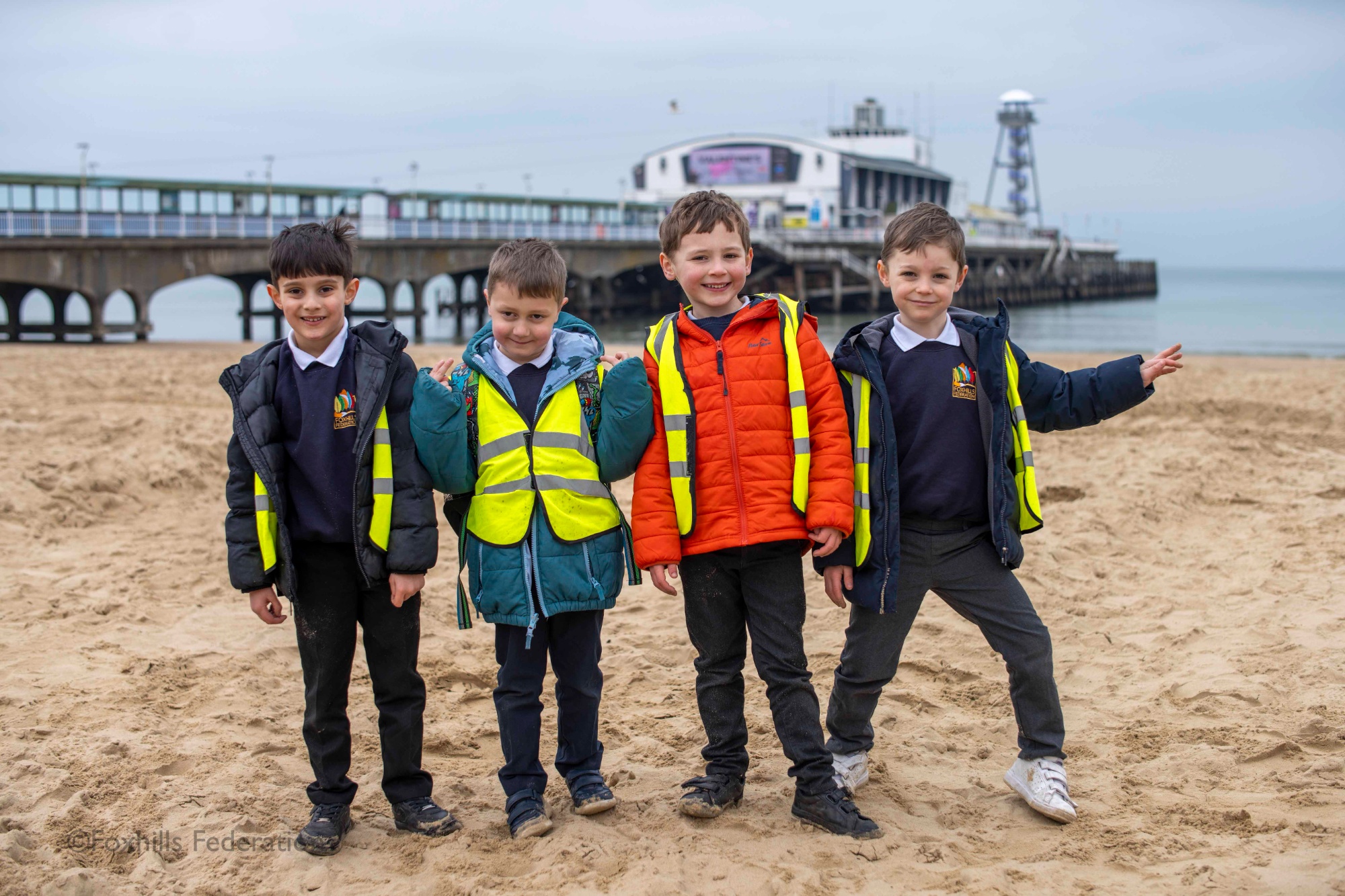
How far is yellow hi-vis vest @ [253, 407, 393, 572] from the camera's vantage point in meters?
2.93

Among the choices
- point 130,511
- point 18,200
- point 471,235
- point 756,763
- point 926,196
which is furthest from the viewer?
point 926,196

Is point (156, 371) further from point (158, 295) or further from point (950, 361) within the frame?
point (158, 295)

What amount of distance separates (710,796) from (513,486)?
105cm

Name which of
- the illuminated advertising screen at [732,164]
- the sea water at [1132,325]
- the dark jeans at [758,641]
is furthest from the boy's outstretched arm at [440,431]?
the illuminated advertising screen at [732,164]

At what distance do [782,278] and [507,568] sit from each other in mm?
46910

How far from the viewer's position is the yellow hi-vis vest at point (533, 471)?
3.00 metres

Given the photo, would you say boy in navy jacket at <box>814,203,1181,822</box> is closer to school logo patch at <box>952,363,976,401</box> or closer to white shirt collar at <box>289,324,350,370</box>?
school logo patch at <box>952,363,976,401</box>

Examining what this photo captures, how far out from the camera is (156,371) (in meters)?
14.2

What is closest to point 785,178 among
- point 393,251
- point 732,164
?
point 732,164

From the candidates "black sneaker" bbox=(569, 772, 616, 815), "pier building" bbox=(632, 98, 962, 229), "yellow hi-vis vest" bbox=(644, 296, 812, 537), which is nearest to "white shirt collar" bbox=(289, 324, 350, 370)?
"yellow hi-vis vest" bbox=(644, 296, 812, 537)

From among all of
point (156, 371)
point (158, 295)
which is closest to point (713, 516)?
point (156, 371)

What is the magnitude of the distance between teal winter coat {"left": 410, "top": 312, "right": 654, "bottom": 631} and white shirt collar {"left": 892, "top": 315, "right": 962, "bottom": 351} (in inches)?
29.6

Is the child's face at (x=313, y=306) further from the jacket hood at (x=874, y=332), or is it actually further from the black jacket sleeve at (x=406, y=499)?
the jacket hood at (x=874, y=332)

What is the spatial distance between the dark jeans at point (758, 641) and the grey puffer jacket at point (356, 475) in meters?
0.77
